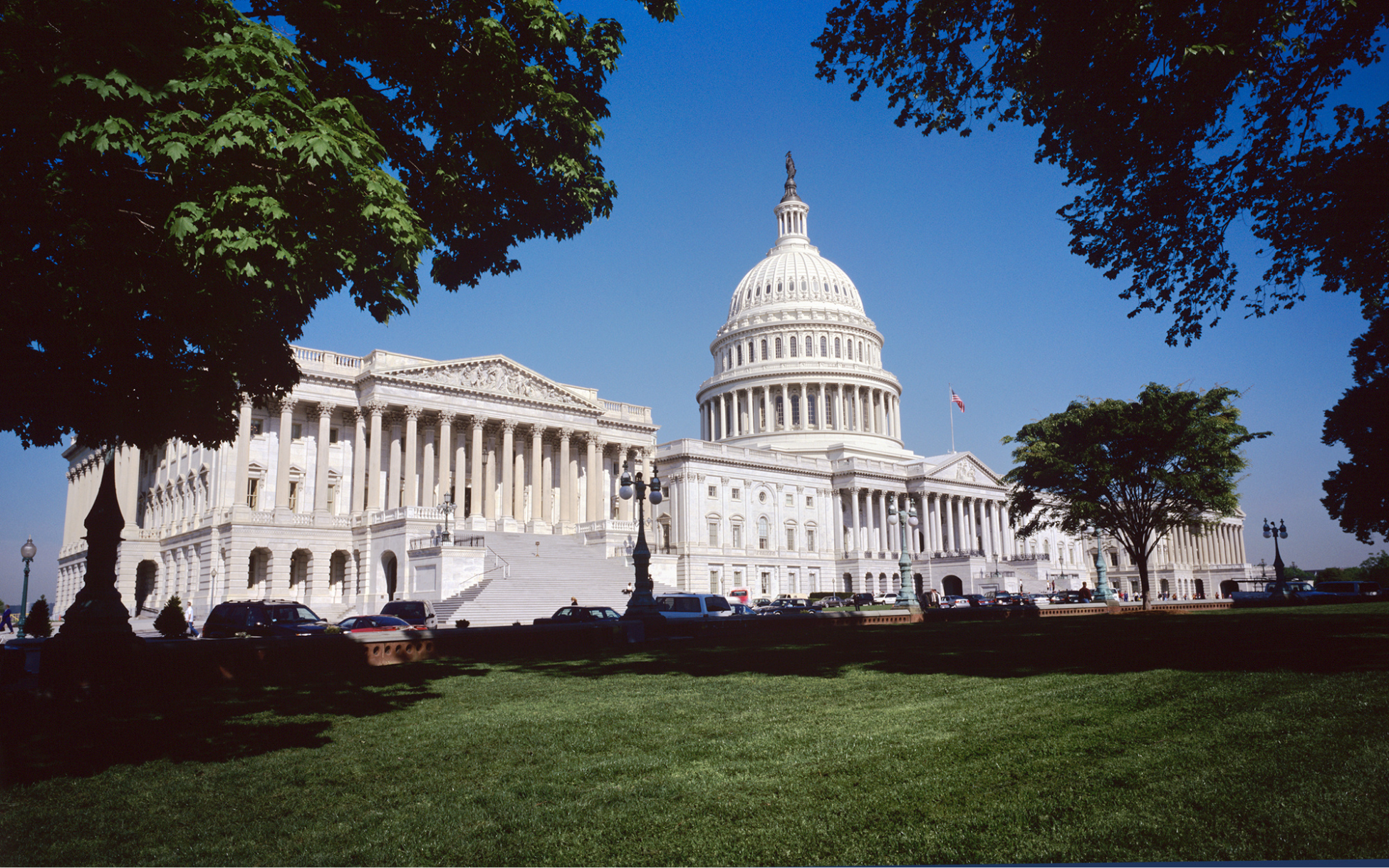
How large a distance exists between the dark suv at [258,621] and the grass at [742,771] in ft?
45.6

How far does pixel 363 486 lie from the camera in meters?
63.9

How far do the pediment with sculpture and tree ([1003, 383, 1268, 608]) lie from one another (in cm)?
3708

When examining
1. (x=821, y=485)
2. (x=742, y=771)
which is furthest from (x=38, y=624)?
(x=821, y=485)

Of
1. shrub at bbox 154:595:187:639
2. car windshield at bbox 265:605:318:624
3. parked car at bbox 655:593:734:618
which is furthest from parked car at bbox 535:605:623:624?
shrub at bbox 154:595:187:639

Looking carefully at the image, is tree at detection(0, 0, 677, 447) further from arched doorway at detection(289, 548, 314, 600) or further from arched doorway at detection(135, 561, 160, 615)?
arched doorway at detection(135, 561, 160, 615)

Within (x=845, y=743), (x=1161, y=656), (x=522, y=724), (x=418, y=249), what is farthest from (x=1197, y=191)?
(x=522, y=724)

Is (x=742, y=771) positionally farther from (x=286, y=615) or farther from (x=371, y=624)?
(x=286, y=615)

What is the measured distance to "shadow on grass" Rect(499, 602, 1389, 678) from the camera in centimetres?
1460

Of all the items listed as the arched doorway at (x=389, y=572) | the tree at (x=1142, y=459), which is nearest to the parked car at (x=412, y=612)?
the arched doorway at (x=389, y=572)

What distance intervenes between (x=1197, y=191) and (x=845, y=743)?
1216 centimetres

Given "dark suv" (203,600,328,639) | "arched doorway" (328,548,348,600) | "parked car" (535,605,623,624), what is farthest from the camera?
"arched doorway" (328,548,348,600)

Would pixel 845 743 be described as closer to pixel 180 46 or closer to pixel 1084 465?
pixel 180 46

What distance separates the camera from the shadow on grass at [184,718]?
9.88 m

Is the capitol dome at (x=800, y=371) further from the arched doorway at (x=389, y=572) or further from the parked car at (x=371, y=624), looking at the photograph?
the parked car at (x=371, y=624)
